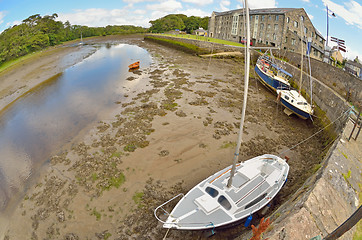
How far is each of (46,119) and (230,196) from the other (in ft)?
61.4

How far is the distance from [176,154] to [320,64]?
2062 cm

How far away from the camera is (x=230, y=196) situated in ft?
28.6

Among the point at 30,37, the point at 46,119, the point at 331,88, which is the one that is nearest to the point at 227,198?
the point at 331,88

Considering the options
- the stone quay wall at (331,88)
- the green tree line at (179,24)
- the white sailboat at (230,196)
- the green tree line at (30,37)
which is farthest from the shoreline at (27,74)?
the green tree line at (179,24)

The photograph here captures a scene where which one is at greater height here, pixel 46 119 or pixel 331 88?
pixel 331 88

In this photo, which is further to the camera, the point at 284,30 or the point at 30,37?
the point at 30,37

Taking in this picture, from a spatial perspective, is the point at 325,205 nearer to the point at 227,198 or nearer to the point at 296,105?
the point at 227,198

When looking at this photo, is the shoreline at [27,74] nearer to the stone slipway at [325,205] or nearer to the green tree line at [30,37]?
the green tree line at [30,37]

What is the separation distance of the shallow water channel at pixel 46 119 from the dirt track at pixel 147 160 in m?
1.48

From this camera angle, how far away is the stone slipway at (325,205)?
18.6ft

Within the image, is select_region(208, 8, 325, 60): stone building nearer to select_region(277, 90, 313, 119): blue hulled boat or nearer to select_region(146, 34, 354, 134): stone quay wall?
select_region(146, 34, 354, 134): stone quay wall

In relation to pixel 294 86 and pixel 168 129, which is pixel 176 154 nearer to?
pixel 168 129

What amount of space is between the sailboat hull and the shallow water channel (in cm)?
996

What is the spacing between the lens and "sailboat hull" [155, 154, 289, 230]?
7.89 m
